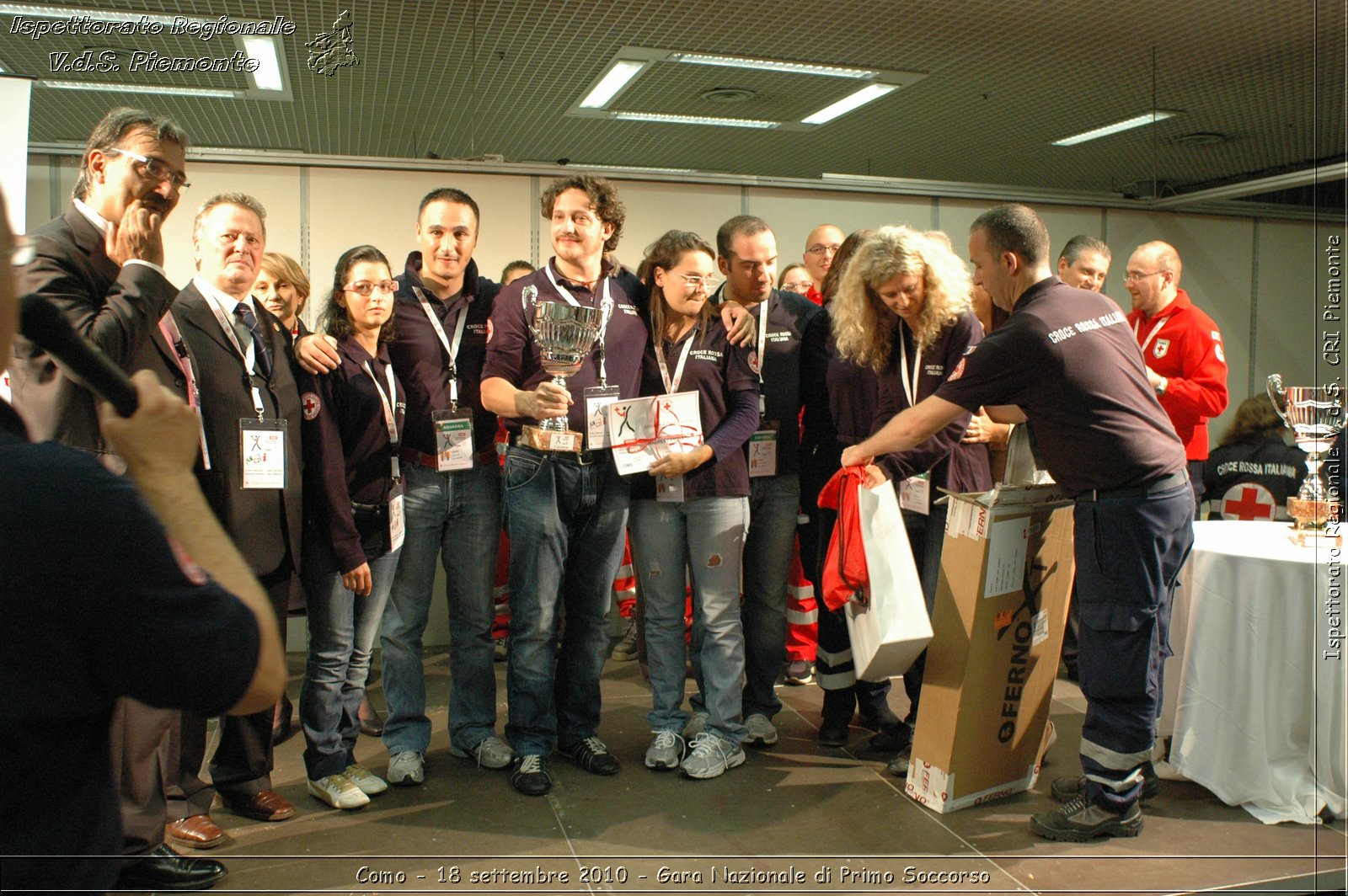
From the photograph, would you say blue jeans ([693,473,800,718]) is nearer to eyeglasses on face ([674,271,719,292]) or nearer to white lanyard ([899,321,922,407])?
white lanyard ([899,321,922,407])

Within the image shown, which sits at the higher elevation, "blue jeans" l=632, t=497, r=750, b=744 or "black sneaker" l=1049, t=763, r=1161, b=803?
"blue jeans" l=632, t=497, r=750, b=744

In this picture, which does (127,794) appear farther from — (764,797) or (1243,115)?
(1243,115)

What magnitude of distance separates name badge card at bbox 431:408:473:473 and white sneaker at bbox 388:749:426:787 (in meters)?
0.86

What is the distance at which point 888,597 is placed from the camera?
2.51m

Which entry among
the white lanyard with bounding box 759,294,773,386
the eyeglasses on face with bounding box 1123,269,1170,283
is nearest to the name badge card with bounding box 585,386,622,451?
the white lanyard with bounding box 759,294,773,386

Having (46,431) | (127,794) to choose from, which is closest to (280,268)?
(46,431)

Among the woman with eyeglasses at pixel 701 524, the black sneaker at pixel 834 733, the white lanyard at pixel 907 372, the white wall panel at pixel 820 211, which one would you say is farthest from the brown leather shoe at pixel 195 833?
the white wall panel at pixel 820 211

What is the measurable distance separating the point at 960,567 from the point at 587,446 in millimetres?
1097

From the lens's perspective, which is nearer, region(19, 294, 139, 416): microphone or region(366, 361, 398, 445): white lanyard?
region(19, 294, 139, 416): microphone

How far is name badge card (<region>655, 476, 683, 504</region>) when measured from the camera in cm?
269

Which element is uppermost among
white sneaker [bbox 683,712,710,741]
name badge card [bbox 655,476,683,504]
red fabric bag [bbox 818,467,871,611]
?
name badge card [bbox 655,476,683,504]

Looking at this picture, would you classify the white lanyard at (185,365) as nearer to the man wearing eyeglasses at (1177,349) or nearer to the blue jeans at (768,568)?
the blue jeans at (768,568)

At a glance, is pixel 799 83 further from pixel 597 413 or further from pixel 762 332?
pixel 597 413

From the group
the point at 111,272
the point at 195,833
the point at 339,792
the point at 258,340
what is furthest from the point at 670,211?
the point at 195,833
